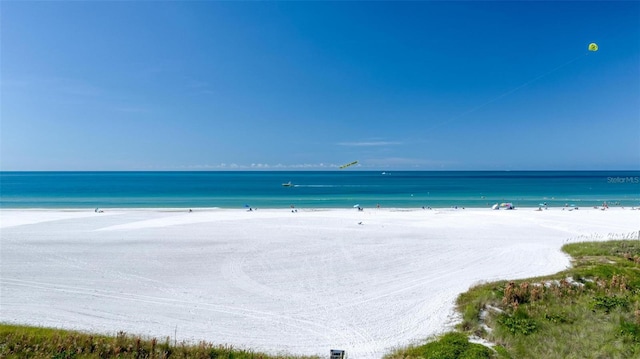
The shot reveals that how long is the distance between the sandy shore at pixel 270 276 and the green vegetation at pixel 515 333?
0.98 m

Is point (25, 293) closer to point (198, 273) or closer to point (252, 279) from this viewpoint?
point (198, 273)

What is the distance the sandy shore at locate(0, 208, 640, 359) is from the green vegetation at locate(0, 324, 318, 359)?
958 millimetres

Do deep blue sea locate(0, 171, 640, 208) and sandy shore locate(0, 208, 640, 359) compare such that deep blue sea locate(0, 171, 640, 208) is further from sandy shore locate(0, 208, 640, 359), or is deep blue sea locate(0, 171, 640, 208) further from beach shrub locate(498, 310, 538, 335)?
beach shrub locate(498, 310, 538, 335)

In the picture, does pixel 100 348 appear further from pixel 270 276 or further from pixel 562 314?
pixel 562 314

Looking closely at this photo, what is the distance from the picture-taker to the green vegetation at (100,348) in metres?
8.72

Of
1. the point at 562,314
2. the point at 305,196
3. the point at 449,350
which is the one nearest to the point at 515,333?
the point at 562,314

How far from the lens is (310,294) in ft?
44.7

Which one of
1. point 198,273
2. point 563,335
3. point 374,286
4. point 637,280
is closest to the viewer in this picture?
point 563,335

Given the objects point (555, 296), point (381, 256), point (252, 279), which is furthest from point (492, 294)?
point (252, 279)

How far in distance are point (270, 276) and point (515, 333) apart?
983cm

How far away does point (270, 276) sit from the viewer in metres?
15.7

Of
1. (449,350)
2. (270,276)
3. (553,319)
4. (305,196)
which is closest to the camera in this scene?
(449,350)

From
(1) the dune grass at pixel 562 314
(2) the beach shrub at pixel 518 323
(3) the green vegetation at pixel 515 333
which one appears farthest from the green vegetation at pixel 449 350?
(2) the beach shrub at pixel 518 323

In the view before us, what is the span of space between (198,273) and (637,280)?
17963 mm
